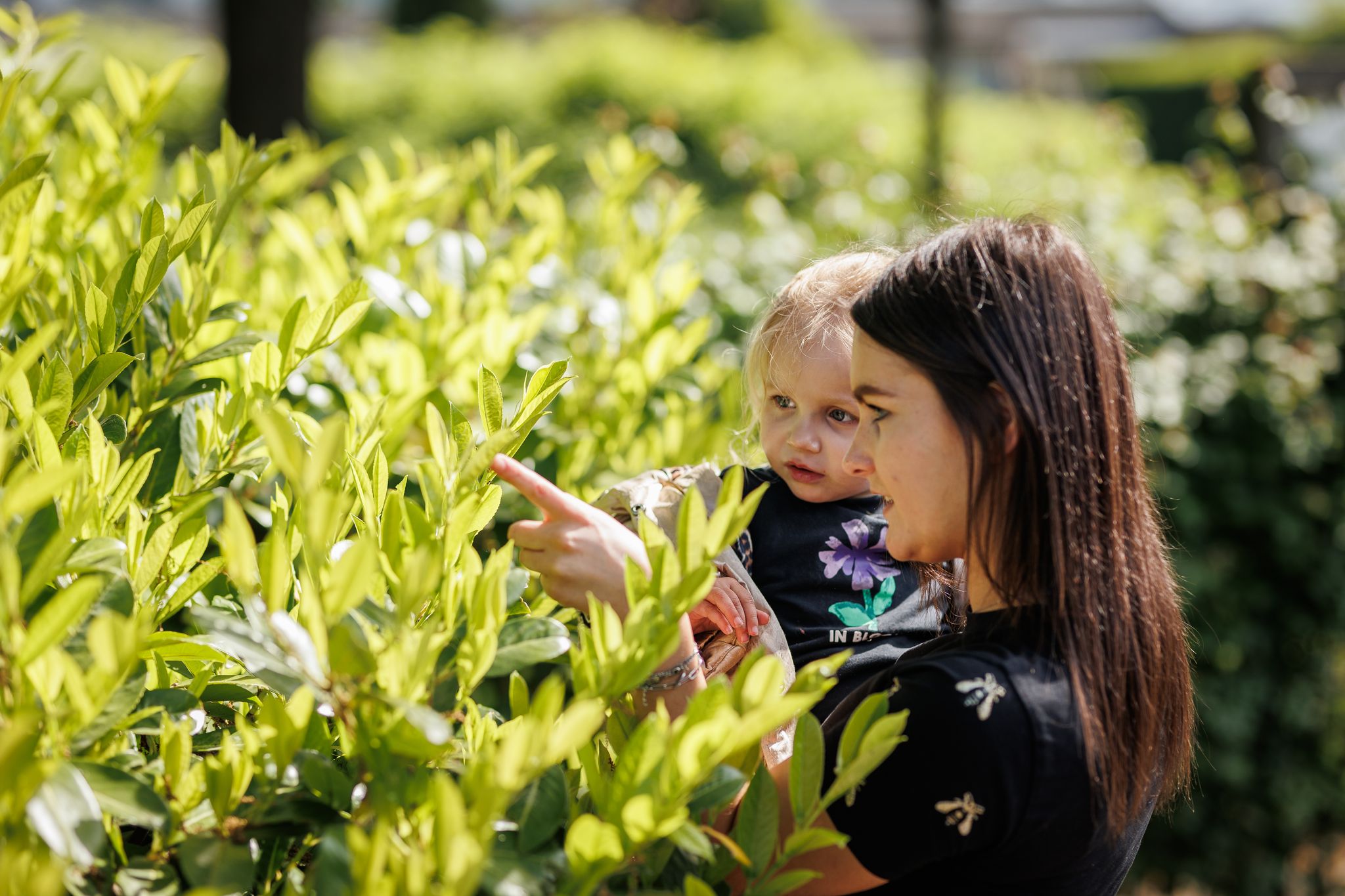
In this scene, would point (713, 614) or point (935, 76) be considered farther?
point (935, 76)

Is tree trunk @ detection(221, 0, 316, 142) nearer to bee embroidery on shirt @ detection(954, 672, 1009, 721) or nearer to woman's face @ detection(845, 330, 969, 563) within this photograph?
woman's face @ detection(845, 330, 969, 563)

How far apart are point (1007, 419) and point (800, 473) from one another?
53 cm

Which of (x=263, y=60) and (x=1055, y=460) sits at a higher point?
(x=263, y=60)

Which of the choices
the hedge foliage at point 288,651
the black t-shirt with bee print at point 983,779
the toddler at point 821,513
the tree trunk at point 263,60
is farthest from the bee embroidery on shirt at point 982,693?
the tree trunk at point 263,60

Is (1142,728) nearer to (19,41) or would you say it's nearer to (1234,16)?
(19,41)

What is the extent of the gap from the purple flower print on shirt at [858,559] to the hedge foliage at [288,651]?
0.53 meters

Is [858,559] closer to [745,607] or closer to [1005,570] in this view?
[745,607]

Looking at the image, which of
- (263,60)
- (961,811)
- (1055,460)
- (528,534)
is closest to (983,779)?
(961,811)

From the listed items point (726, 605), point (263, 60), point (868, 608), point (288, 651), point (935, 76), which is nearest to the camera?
point (288, 651)

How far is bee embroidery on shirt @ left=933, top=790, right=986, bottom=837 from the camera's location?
1194 millimetres

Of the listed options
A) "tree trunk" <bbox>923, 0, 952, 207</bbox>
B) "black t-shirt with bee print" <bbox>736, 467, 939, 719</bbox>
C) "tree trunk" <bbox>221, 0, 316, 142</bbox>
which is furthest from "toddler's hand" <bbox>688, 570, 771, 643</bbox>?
"tree trunk" <bbox>221, 0, 316, 142</bbox>

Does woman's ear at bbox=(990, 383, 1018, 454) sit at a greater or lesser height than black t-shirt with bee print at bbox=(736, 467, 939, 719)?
greater

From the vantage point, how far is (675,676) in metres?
1.28

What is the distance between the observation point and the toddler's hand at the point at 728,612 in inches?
59.9
